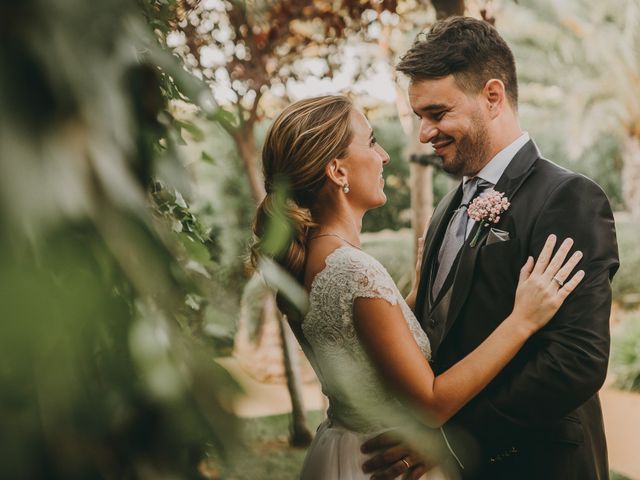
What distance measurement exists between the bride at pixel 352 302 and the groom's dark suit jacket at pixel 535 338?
0.27 feet

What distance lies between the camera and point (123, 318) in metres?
0.64

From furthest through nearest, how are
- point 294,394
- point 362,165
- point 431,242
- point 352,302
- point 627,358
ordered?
point 627,358 → point 294,394 → point 431,242 → point 362,165 → point 352,302

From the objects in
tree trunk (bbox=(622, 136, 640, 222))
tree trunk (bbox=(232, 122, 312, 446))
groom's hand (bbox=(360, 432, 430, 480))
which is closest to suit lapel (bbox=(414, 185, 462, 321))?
groom's hand (bbox=(360, 432, 430, 480))

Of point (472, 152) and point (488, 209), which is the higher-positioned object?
point (472, 152)

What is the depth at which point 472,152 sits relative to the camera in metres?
2.43

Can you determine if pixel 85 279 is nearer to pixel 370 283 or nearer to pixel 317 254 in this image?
pixel 370 283

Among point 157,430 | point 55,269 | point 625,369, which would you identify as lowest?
point 625,369

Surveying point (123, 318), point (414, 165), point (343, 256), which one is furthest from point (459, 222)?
point (414, 165)

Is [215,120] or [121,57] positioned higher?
[121,57]

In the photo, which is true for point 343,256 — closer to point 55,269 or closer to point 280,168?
point 280,168

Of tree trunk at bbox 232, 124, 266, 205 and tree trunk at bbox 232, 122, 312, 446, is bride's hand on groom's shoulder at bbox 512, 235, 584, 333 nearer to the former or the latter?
tree trunk at bbox 232, 124, 266, 205

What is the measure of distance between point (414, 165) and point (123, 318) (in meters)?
4.17

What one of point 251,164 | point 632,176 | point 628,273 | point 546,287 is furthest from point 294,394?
point 632,176

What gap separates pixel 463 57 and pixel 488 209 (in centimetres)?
56
